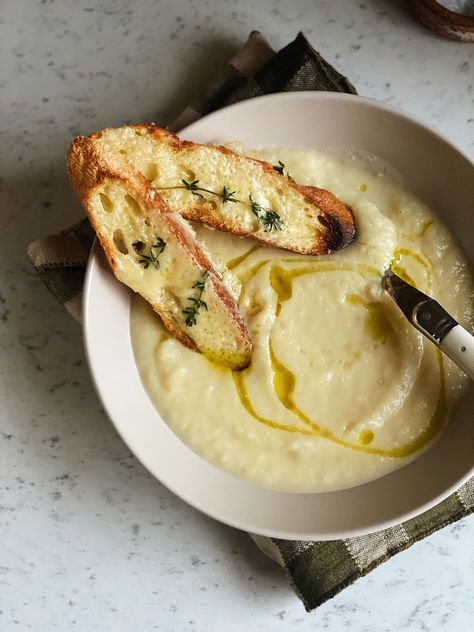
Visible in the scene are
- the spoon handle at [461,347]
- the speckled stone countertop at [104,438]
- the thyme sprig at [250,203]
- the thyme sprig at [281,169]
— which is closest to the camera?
the spoon handle at [461,347]

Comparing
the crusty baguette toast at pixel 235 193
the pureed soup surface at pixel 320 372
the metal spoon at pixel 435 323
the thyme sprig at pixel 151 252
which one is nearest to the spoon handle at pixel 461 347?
the metal spoon at pixel 435 323

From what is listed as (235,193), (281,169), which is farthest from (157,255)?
(281,169)

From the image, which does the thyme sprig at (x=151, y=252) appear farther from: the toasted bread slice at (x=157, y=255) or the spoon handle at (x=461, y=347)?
the spoon handle at (x=461, y=347)

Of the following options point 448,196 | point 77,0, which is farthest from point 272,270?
point 77,0

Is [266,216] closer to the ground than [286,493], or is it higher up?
higher up

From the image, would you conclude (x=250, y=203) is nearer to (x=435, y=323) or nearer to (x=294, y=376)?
(x=294, y=376)

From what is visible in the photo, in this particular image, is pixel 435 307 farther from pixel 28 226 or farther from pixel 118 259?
pixel 28 226

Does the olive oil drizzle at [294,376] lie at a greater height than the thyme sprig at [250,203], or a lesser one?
lesser
